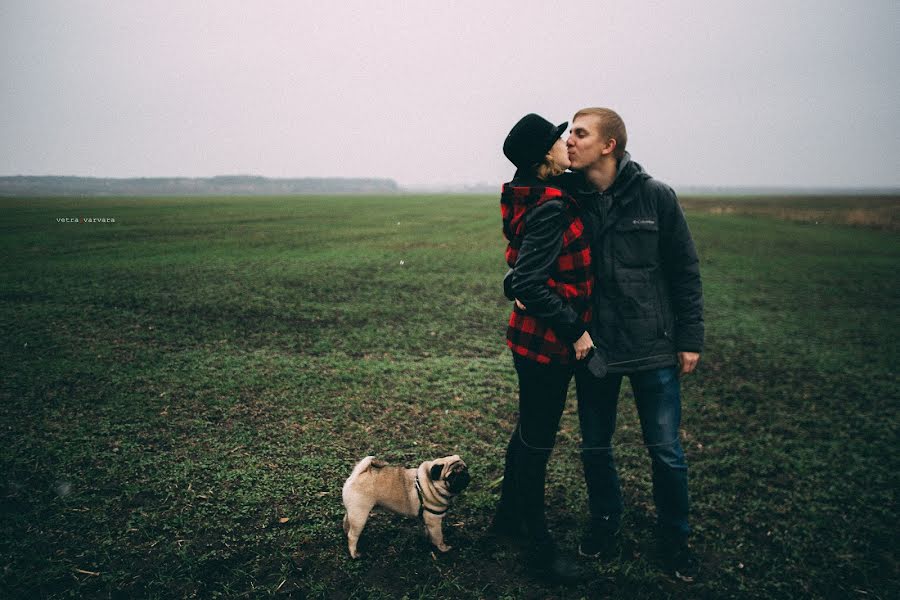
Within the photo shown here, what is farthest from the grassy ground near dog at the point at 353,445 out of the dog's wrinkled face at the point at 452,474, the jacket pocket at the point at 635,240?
the jacket pocket at the point at 635,240

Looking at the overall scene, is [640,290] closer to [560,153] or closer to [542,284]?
[542,284]

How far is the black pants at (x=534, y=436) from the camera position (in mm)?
2551

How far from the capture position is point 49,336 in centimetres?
712

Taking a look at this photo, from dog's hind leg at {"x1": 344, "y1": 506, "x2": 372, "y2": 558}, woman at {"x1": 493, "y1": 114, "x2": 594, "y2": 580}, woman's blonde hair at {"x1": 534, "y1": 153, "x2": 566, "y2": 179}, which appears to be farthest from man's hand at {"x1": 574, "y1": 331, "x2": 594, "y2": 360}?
dog's hind leg at {"x1": 344, "y1": 506, "x2": 372, "y2": 558}

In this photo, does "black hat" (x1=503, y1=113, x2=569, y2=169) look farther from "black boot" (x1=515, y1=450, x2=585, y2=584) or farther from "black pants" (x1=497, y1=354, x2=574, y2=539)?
"black boot" (x1=515, y1=450, x2=585, y2=584)

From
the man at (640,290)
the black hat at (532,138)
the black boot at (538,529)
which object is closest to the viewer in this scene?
the black hat at (532,138)

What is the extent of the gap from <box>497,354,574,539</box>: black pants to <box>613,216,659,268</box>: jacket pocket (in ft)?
2.24

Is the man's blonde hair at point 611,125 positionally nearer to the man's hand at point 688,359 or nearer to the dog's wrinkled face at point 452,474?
the man's hand at point 688,359

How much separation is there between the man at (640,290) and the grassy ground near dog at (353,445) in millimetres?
976

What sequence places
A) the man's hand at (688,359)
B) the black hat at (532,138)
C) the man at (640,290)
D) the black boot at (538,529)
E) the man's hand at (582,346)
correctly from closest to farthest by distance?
the black hat at (532,138) < the man's hand at (582,346) < the man at (640,290) < the man's hand at (688,359) < the black boot at (538,529)

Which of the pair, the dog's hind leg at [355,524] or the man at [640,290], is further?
the dog's hind leg at [355,524]

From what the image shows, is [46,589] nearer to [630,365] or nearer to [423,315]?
[630,365]

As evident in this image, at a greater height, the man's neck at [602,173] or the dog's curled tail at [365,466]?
the man's neck at [602,173]

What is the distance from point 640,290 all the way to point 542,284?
0.69 m
